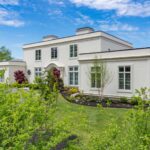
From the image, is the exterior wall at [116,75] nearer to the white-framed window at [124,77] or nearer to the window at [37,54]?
the white-framed window at [124,77]

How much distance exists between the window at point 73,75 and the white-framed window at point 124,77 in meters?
7.15

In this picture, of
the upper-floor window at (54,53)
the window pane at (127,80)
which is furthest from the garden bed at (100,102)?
the upper-floor window at (54,53)

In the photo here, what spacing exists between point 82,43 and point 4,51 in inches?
1825

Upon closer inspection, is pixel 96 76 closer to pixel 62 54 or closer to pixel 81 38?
pixel 81 38

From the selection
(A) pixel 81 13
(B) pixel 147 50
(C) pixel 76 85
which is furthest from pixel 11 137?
(A) pixel 81 13

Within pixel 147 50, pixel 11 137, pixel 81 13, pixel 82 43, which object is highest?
pixel 81 13

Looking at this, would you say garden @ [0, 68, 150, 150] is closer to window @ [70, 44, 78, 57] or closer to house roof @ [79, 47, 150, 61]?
house roof @ [79, 47, 150, 61]

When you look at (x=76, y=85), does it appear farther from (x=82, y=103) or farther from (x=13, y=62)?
(x=13, y=62)

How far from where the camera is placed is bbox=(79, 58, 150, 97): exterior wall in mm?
17156

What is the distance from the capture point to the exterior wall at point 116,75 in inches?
675

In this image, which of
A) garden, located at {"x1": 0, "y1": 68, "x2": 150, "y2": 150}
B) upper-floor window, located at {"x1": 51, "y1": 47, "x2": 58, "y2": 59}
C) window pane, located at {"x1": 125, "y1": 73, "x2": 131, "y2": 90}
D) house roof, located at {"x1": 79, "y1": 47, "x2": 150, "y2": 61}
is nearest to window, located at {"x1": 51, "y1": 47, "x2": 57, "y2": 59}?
upper-floor window, located at {"x1": 51, "y1": 47, "x2": 58, "y2": 59}

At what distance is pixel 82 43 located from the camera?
24.9 metres

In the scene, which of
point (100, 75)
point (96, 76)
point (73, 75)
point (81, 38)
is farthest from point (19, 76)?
point (100, 75)

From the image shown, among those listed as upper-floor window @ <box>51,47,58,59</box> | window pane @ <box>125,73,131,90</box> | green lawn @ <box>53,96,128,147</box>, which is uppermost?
upper-floor window @ <box>51,47,58,59</box>
